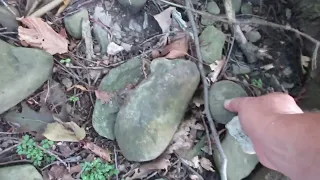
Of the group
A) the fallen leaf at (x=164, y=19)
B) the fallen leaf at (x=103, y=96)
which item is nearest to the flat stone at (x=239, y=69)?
the fallen leaf at (x=164, y=19)

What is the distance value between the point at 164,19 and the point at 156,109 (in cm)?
53

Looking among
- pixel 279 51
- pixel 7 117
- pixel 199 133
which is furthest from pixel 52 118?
pixel 279 51

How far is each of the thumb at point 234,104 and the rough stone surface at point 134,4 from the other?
2.28 ft

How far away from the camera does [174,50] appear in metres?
2.20

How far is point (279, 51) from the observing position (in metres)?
2.44

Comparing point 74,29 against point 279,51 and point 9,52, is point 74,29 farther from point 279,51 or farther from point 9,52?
point 279,51

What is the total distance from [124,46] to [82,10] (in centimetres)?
29

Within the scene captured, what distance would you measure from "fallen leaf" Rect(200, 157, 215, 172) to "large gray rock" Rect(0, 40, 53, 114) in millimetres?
896

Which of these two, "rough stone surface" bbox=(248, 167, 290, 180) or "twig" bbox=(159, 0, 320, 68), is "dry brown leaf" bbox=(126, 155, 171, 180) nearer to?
"rough stone surface" bbox=(248, 167, 290, 180)

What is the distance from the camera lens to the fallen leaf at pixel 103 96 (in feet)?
7.02

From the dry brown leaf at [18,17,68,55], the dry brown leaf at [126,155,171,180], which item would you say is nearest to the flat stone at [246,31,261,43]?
the dry brown leaf at [126,155,171,180]

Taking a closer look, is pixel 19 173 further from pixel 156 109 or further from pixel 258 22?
pixel 258 22

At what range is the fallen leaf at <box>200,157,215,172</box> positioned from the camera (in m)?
2.15

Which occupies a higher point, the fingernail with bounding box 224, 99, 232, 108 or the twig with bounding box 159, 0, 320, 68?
the twig with bounding box 159, 0, 320, 68
